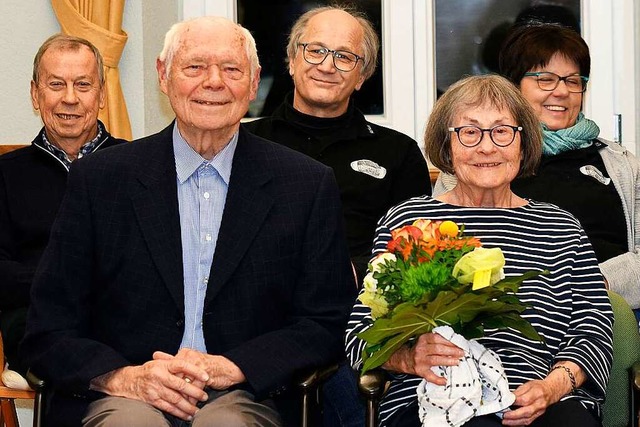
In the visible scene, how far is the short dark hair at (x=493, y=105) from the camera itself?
9.59ft

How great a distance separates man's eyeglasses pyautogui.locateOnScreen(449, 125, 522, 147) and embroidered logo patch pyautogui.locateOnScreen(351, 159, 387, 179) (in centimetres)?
79

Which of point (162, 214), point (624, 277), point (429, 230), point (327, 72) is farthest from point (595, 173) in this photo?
point (162, 214)

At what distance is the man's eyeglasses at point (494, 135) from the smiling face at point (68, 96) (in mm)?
1512

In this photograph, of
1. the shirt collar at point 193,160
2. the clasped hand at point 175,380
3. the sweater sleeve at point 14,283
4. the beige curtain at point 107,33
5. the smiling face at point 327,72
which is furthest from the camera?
the beige curtain at point 107,33

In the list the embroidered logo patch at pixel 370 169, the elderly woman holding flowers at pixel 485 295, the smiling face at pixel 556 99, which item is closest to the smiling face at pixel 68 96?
the embroidered logo patch at pixel 370 169

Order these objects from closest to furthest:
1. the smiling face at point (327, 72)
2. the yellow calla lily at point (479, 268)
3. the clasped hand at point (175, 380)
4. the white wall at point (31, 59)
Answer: the yellow calla lily at point (479, 268) < the clasped hand at point (175, 380) < the smiling face at point (327, 72) < the white wall at point (31, 59)

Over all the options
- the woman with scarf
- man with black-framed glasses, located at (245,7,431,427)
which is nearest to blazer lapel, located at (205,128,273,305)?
man with black-framed glasses, located at (245,7,431,427)

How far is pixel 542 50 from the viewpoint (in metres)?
3.72

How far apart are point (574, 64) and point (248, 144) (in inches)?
56.1

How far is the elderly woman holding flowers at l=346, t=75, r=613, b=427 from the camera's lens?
7.80 feet

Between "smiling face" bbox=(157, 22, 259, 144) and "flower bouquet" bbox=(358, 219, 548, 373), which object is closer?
"flower bouquet" bbox=(358, 219, 548, 373)

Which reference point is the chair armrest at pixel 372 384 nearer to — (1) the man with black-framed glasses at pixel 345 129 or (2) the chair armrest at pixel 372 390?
(2) the chair armrest at pixel 372 390

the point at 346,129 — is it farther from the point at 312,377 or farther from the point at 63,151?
the point at 312,377

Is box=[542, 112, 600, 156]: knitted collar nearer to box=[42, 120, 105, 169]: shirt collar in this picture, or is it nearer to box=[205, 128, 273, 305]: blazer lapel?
box=[205, 128, 273, 305]: blazer lapel
